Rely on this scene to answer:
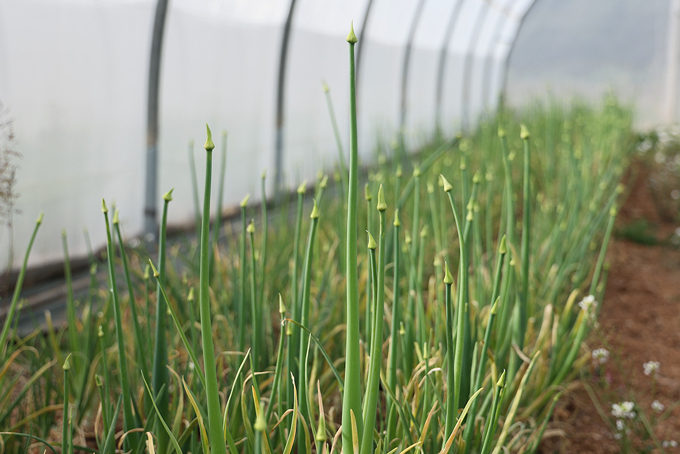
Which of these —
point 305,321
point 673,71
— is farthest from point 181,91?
point 673,71

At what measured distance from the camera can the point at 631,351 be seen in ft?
5.06

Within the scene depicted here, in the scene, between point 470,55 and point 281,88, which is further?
point 470,55

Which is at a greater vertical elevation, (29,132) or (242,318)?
(29,132)

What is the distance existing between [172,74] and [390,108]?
11.2 ft

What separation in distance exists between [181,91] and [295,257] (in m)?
2.20

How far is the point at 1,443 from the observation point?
786 mm

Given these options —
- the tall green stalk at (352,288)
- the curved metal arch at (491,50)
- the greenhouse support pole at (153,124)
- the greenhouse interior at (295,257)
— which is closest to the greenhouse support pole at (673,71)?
the curved metal arch at (491,50)

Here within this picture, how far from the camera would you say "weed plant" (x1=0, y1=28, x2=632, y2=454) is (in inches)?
21.8

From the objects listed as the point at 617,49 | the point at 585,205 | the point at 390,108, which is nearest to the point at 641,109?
the point at 617,49

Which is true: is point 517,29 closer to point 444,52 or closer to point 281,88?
point 444,52

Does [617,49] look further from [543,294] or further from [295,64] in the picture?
[543,294]

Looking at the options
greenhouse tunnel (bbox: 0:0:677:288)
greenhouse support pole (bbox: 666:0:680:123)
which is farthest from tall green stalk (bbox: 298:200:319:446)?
greenhouse support pole (bbox: 666:0:680:123)

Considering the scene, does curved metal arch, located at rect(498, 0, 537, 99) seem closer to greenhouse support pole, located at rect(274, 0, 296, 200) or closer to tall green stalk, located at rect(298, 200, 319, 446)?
greenhouse support pole, located at rect(274, 0, 296, 200)

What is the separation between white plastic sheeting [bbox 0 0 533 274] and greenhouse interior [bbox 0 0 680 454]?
12mm
